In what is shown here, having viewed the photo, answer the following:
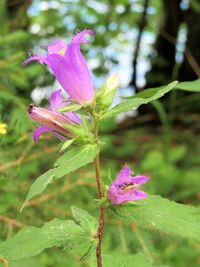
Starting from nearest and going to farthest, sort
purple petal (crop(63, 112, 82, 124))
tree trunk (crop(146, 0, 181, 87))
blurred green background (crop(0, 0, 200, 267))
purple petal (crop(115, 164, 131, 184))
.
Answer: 1. purple petal (crop(115, 164, 131, 184))
2. purple petal (crop(63, 112, 82, 124))
3. blurred green background (crop(0, 0, 200, 267))
4. tree trunk (crop(146, 0, 181, 87))

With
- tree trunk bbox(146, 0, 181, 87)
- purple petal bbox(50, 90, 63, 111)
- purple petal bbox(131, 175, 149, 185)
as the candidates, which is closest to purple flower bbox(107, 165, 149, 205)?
purple petal bbox(131, 175, 149, 185)

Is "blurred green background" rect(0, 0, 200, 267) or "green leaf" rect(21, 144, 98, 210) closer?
"green leaf" rect(21, 144, 98, 210)

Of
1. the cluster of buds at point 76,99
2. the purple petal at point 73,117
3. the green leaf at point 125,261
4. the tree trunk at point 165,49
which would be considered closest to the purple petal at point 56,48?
the cluster of buds at point 76,99

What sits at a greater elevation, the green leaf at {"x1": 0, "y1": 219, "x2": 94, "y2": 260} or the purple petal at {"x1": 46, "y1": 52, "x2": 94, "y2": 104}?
the purple petal at {"x1": 46, "y1": 52, "x2": 94, "y2": 104}

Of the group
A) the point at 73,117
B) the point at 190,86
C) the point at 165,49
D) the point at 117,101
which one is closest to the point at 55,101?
the point at 73,117

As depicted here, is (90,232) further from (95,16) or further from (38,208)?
(95,16)

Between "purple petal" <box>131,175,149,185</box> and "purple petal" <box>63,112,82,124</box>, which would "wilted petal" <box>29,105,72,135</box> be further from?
"purple petal" <box>131,175,149,185</box>

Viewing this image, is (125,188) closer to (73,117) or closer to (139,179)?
(139,179)
